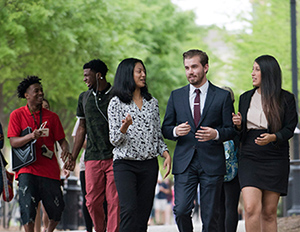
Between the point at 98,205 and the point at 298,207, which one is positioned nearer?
the point at 98,205

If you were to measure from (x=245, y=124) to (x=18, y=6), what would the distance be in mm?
12497

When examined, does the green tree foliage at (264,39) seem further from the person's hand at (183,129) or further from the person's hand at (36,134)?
the person's hand at (183,129)

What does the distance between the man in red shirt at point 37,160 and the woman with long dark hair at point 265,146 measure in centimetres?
262

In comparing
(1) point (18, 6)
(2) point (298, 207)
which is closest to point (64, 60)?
(1) point (18, 6)

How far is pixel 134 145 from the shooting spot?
24.0 feet

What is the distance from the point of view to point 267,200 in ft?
24.5

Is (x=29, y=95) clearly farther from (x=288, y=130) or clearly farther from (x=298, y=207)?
(x=298, y=207)

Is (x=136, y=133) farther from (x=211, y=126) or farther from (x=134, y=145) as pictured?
(x=211, y=126)

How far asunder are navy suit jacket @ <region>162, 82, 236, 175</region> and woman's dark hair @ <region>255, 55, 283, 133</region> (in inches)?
17.4

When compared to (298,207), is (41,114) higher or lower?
higher

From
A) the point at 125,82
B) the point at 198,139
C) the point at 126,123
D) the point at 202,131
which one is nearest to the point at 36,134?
the point at 125,82

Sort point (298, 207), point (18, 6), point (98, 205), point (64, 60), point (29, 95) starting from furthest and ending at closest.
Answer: point (64, 60) → point (18, 6) → point (298, 207) → point (29, 95) → point (98, 205)

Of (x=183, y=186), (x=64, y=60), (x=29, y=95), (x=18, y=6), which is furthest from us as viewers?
(x=64, y=60)

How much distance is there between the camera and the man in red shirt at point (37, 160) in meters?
8.70
